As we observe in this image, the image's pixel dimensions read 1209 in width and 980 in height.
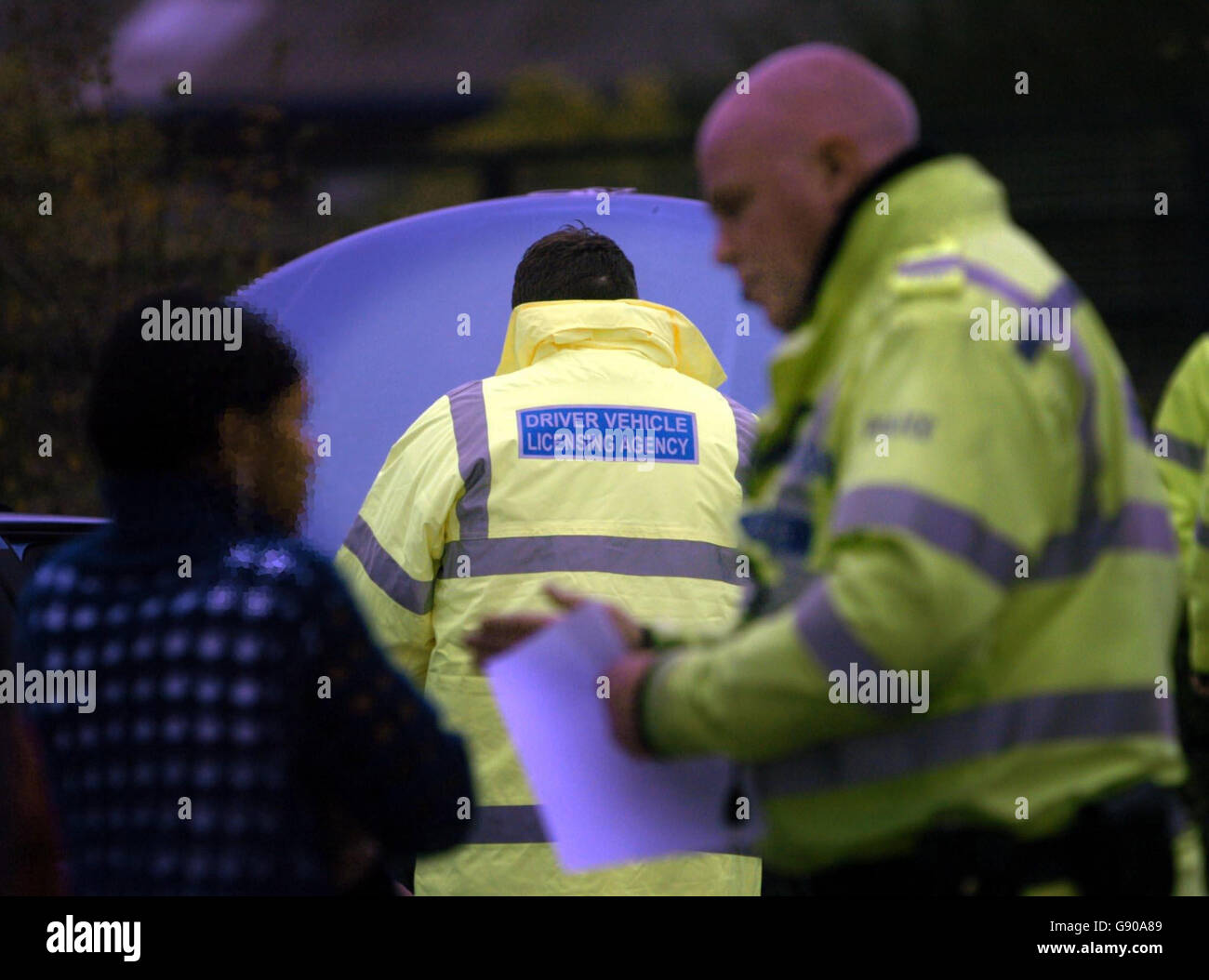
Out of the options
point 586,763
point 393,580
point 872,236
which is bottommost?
point 586,763

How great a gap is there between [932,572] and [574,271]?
1.88 m

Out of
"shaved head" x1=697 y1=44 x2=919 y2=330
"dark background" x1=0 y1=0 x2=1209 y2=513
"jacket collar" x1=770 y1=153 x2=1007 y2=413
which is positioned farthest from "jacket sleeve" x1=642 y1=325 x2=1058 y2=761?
"dark background" x1=0 y1=0 x2=1209 y2=513

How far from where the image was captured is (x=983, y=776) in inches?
57.7

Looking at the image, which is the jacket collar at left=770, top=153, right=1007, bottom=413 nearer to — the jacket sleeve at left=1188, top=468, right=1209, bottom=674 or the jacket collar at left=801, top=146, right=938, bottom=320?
the jacket collar at left=801, top=146, right=938, bottom=320

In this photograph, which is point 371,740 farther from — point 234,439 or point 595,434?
point 595,434

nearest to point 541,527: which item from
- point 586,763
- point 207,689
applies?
point 207,689

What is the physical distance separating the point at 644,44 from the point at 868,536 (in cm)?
278

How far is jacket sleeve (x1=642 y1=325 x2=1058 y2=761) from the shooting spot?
1.36 m

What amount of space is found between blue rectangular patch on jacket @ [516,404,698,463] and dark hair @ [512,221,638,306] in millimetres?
295

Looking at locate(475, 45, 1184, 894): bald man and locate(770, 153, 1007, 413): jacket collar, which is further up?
locate(770, 153, 1007, 413): jacket collar

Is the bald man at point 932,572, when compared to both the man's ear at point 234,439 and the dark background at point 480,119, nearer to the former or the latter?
the man's ear at point 234,439

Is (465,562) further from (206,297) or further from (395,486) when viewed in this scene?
(206,297)

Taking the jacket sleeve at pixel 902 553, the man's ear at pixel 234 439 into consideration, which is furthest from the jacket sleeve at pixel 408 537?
the jacket sleeve at pixel 902 553

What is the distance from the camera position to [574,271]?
3.12 m
